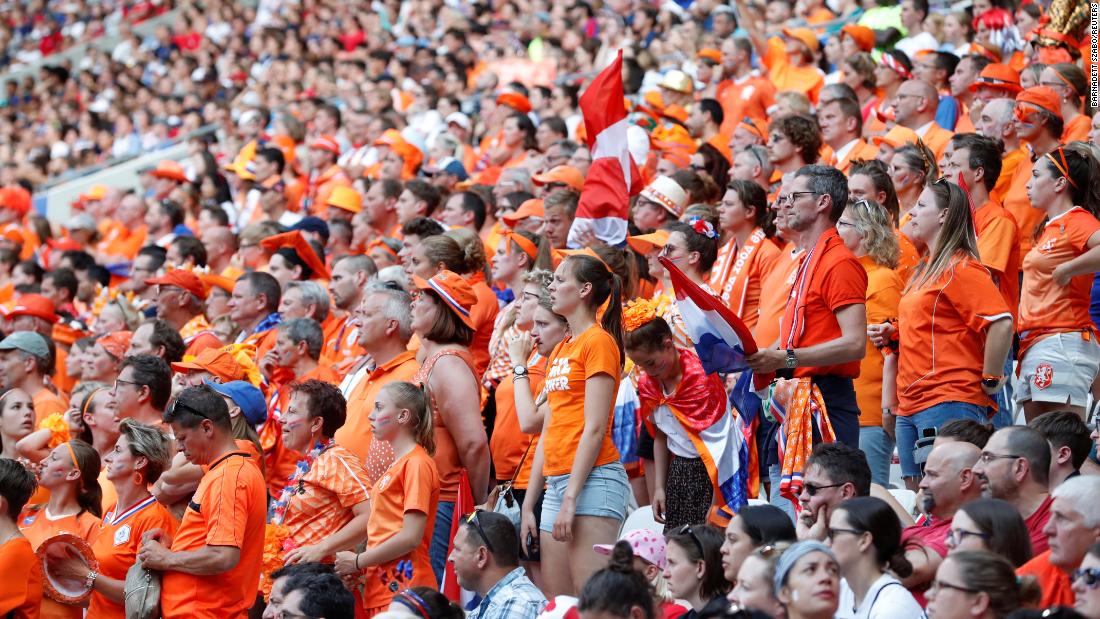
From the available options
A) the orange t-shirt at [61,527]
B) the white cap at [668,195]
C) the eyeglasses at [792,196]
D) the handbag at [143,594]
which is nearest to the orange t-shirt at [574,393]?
the eyeglasses at [792,196]

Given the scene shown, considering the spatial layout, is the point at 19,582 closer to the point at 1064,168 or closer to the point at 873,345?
the point at 873,345

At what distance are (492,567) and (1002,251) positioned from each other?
3.01m

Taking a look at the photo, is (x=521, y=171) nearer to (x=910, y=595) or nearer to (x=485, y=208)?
(x=485, y=208)

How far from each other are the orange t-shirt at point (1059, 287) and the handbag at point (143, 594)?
4.17m

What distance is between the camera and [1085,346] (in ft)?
22.3

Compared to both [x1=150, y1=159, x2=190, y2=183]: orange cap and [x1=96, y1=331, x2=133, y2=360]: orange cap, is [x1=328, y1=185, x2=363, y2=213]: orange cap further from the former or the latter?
[x1=150, y1=159, x2=190, y2=183]: orange cap

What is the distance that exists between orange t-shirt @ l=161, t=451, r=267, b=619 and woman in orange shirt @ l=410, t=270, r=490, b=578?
34.2 inches

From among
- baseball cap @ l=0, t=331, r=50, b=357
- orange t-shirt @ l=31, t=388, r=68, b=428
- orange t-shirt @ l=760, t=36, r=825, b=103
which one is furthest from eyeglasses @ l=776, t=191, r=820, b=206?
orange t-shirt @ l=760, t=36, r=825, b=103

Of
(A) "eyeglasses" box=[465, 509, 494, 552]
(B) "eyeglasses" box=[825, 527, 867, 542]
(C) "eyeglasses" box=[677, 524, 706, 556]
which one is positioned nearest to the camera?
(B) "eyeglasses" box=[825, 527, 867, 542]

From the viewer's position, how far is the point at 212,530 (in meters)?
6.07

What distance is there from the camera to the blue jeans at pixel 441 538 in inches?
267

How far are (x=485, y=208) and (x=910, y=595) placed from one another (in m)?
5.85

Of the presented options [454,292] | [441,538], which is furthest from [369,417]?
[454,292]

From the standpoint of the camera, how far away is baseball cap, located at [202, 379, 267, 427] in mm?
7066
